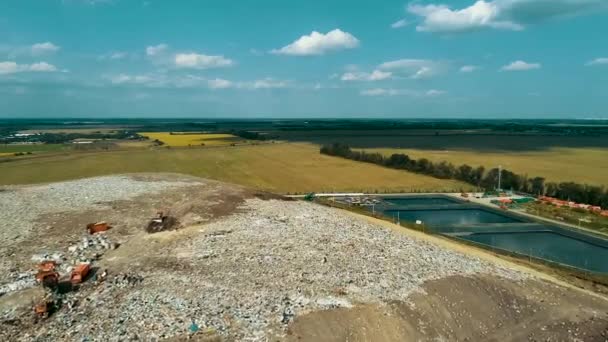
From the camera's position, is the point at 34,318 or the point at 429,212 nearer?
the point at 34,318

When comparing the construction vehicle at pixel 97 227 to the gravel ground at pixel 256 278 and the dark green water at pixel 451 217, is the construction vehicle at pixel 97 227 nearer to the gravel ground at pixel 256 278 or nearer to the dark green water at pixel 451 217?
the gravel ground at pixel 256 278

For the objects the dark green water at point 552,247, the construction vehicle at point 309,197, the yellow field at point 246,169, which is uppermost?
the yellow field at point 246,169

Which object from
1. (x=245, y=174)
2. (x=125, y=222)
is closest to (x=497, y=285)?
(x=125, y=222)

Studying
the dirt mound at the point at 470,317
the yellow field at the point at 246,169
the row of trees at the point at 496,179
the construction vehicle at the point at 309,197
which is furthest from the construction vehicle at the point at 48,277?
the row of trees at the point at 496,179

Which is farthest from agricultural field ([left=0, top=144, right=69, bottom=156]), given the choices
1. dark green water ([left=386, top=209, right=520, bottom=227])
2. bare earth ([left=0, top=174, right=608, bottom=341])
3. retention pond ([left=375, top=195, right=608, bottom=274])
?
dark green water ([left=386, top=209, right=520, bottom=227])

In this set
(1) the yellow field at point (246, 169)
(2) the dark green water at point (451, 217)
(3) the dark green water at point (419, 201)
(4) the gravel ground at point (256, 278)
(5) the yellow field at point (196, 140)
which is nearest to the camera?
(4) the gravel ground at point (256, 278)

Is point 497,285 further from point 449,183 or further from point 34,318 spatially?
point 449,183

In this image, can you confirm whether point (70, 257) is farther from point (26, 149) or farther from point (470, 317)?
point (26, 149)
